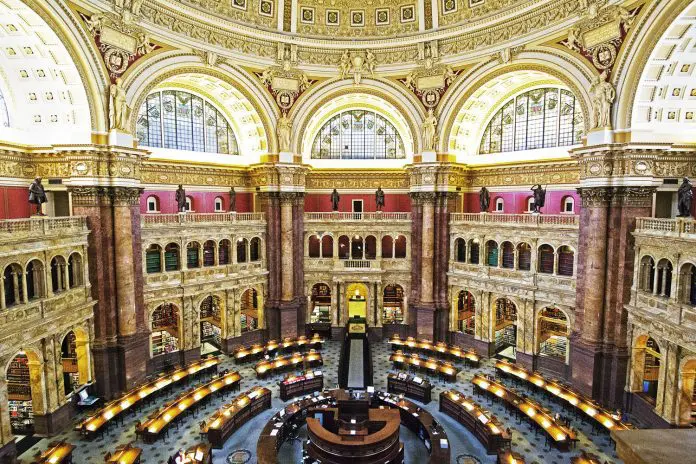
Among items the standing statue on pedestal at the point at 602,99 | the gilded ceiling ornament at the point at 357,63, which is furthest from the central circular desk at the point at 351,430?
the gilded ceiling ornament at the point at 357,63

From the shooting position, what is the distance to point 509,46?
83.9 ft

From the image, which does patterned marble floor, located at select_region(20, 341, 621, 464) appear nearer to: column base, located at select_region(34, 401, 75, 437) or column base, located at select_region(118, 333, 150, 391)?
column base, located at select_region(34, 401, 75, 437)

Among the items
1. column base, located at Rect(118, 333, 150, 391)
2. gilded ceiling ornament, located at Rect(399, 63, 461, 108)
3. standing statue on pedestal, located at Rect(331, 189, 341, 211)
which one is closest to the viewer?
column base, located at Rect(118, 333, 150, 391)

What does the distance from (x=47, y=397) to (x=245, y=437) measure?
30.5ft

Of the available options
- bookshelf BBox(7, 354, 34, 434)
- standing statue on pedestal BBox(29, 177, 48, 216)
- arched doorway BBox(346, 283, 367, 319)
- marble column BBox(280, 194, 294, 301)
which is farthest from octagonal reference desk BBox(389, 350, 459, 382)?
standing statue on pedestal BBox(29, 177, 48, 216)

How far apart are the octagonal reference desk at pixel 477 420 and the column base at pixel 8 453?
19245 millimetres

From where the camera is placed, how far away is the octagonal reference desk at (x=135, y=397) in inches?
731

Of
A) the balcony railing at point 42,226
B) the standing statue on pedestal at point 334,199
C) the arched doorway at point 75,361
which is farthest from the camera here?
the standing statue on pedestal at point 334,199

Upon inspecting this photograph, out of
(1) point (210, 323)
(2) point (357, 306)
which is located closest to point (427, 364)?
(2) point (357, 306)

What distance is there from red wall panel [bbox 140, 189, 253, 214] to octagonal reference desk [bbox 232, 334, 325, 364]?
34.5ft

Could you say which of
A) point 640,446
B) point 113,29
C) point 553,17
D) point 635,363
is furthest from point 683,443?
point 113,29

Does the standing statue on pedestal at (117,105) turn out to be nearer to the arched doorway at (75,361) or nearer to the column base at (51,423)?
the arched doorway at (75,361)

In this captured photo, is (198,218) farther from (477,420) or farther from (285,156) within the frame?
(477,420)

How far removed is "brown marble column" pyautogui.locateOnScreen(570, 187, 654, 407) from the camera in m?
21.0
